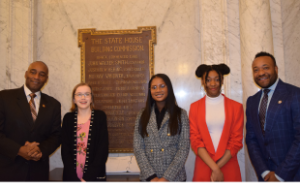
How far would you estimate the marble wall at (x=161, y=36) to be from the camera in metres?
4.11

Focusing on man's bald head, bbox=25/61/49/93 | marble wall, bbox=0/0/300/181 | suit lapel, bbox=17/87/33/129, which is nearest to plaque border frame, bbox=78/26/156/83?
marble wall, bbox=0/0/300/181

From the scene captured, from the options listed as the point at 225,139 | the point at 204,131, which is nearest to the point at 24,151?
the point at 204,131

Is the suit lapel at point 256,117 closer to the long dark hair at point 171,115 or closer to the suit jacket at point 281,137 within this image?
the suit jacket at point 281,137

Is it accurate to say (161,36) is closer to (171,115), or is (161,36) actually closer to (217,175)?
(171,115)

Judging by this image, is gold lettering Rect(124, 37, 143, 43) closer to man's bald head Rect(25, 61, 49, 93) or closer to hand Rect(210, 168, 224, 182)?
man's bald head Rect(25, 61, 49, 93)

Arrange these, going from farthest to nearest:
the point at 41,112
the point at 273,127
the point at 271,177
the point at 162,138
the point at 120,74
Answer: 1. the point at 120,74
2. the point at 41,112
3. the point at 162,138
4. the point at 273,127
5. the point at 271,177

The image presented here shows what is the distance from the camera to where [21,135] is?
2803 millimetres

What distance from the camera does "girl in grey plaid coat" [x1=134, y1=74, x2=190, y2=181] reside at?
2383mm

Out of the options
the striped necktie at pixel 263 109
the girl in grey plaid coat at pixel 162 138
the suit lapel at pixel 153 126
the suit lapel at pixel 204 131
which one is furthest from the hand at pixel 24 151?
the striped necktie at pixel 263 109

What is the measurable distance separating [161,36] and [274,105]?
2.68 metres

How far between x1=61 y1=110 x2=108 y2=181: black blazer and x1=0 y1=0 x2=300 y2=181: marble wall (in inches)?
79.3

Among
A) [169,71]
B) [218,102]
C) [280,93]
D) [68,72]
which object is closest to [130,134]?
[169,71]

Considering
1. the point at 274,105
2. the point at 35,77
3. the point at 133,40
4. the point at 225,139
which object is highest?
the point at 133,40

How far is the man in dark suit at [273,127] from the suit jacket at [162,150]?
803mm
